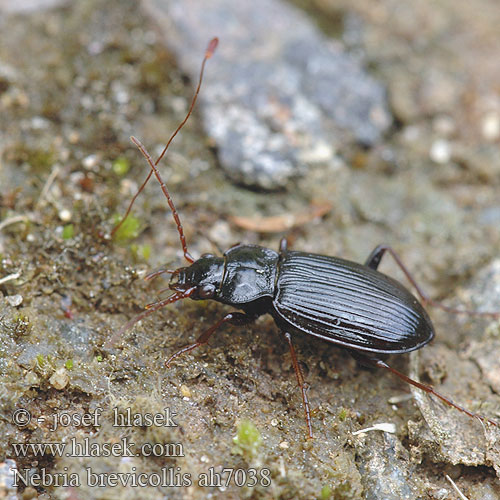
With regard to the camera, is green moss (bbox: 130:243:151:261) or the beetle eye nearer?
the beetle eye

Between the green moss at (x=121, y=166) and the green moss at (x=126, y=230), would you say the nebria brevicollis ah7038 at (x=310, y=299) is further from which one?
the green moss at (x=121, y=166)

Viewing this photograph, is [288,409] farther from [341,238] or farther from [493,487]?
[341,238]

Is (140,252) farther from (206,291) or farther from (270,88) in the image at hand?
(270,88)

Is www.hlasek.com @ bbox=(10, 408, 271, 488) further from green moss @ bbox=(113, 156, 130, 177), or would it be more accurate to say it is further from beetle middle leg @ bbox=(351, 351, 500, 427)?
green moss @ bbox=(113, 156, 130, 177)

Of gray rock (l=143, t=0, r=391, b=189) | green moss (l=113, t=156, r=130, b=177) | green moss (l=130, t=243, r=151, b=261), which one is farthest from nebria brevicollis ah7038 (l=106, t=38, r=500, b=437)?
gray rock (l=143, t=0, r=391, b=189)

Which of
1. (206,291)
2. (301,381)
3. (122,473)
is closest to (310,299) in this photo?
(301,381)

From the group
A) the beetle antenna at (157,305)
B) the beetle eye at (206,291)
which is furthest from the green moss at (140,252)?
the beetle eye at (206,291)

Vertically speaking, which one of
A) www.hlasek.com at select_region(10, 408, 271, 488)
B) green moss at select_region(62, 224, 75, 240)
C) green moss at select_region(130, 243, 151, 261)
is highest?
green moss at select_region(62, 224, 75, 240)

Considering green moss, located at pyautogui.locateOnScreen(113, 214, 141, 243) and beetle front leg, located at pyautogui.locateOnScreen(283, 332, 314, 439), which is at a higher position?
green moss, located at pyautogui.locateOnScreen(113, 214, 141, 243)

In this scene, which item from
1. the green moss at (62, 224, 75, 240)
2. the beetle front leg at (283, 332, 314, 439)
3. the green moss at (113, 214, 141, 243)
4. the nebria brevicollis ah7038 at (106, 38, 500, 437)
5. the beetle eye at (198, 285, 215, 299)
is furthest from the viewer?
the green moss at (113, 214, 141, 243)
